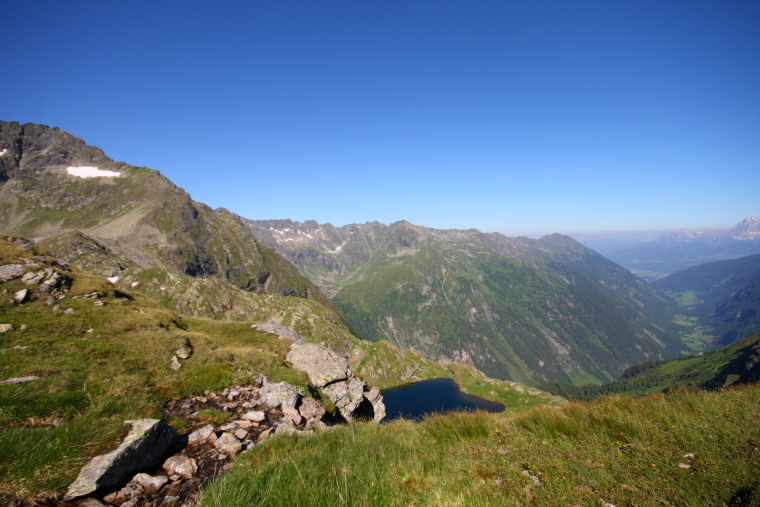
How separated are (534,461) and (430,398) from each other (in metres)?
154

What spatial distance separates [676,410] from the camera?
803 cm

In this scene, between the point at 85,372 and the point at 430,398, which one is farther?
the point at 430,398

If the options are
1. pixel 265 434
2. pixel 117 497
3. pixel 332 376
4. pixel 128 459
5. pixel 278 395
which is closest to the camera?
pixel 117 497

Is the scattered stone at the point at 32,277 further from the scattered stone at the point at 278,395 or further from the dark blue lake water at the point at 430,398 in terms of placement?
the dark blue lake water at the point at 430,398

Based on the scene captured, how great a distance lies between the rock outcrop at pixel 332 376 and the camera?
20062 millimetres

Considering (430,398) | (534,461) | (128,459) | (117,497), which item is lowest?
(430,398)

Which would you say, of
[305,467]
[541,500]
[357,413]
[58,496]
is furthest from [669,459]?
[357,413]

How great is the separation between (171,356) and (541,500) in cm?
1682

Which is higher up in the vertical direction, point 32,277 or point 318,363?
→ point 32,277

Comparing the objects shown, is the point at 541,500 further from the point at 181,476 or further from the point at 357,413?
the point at 357,413

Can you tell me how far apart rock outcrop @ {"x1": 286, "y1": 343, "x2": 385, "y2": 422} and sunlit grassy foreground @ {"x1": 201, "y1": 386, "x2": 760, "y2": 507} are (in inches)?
461

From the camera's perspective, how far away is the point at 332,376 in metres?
21.2

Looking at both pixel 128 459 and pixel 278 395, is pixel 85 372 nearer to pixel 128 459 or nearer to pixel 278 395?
pixel 278 395

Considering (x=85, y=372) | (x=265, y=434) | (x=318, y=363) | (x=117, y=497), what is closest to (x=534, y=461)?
(x=265, y=434)
